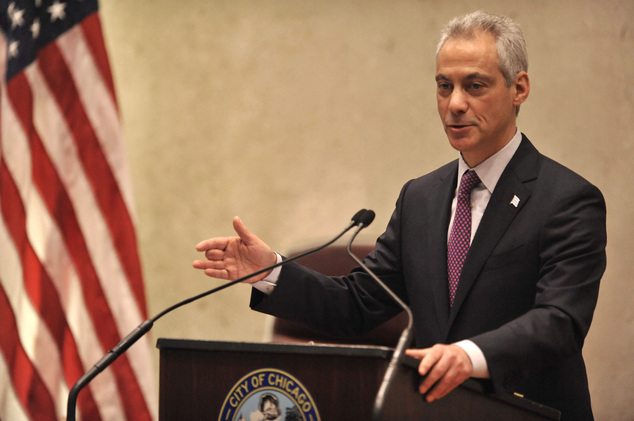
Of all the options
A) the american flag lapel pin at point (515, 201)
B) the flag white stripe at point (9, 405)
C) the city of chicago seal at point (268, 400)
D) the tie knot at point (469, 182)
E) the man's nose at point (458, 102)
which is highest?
the man's nose at point (458, 102)

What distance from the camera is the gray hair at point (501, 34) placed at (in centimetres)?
203

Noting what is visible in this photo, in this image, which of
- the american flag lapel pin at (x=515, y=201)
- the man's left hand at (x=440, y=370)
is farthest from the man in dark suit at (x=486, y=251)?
the man's left hand at (x=440, y=370)

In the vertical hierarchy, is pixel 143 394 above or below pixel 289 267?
below

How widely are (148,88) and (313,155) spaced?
98cm

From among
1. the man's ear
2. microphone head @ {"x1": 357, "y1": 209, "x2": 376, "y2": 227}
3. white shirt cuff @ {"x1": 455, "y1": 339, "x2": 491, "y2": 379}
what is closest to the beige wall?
the man's ear

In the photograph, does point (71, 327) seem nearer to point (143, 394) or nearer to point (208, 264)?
point (143, 394)

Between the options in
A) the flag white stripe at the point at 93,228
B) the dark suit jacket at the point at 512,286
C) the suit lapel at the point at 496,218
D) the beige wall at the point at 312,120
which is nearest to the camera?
the dark suit jacket at the point at 512,286

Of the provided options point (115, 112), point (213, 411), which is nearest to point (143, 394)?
point (115, 112)

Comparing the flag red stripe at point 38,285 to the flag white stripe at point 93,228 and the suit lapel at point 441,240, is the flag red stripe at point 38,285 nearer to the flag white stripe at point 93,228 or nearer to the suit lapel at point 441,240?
the flag white stripe at point 93,228

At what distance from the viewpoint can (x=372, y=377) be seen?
132 centimetres

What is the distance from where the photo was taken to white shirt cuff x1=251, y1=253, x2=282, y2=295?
200cm

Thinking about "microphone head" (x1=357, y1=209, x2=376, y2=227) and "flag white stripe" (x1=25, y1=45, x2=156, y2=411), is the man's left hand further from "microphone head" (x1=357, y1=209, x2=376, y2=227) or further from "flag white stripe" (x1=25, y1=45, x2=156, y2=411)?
"flag white stripe" (x1=25, y1=45, x2=156, y2=411)

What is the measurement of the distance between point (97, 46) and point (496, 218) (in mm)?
2125

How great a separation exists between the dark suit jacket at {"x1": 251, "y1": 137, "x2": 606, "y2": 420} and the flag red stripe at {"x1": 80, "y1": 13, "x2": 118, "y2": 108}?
5.52ft
